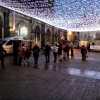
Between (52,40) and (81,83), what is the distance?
48457mm

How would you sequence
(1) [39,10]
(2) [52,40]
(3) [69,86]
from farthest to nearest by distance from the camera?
(2) [52,40], (1) [39,10], (3) [69,86]

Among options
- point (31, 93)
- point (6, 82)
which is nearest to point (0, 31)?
point (6, 82)

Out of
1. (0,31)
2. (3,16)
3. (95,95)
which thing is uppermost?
(3,16)

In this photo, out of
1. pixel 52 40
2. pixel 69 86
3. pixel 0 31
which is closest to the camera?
pixel 69 86

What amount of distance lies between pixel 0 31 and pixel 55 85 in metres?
25.1

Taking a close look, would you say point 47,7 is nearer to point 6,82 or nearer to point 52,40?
point 6,82

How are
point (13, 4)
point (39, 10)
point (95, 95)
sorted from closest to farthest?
point (95, 95), point (13, 4), point (39, 10)

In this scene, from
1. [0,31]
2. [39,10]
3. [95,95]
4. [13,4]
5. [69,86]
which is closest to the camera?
[95,95]

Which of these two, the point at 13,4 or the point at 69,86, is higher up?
the point at 13,4

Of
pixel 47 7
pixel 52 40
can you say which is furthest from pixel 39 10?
pixel 52 40

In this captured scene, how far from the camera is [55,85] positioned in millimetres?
8922

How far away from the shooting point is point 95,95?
7414 mm

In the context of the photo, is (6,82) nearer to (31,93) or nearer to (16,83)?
(16,83)

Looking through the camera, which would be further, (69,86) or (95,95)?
(69,86)
